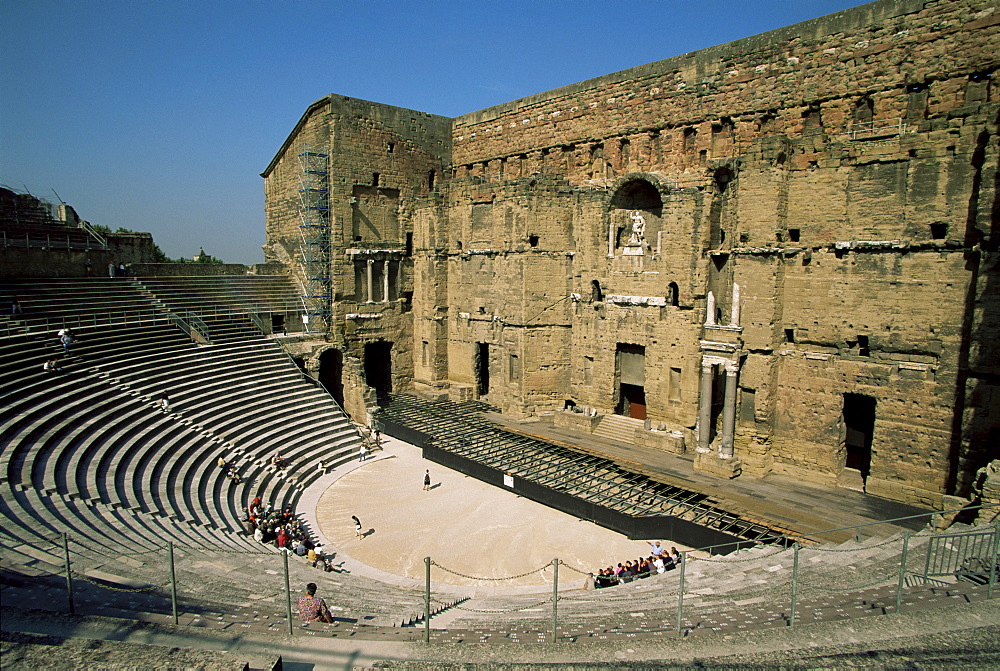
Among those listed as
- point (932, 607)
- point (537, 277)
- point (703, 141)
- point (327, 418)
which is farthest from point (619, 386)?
point (932, 607)

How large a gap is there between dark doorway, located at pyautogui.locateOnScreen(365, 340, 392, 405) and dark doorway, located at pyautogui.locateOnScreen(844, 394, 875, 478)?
753 inches

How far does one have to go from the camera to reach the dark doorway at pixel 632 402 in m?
23.5

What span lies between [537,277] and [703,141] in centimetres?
798

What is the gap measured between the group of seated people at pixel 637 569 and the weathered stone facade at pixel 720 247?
6.22 meters

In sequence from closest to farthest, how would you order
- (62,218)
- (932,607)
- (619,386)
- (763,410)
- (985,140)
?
(932,607) → (985,140) → (763,410) → (619,386) → (62,218)

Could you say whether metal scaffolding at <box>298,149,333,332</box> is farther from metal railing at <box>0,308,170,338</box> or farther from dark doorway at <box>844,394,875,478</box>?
dark doorway at <box>844,394,875,478</box>

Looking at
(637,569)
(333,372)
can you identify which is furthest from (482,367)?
(637,569)

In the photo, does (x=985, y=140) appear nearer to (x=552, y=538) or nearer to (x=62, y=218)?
(x=552, y=538)

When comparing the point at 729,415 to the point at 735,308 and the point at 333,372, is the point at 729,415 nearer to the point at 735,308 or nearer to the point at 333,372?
the point at 735,308

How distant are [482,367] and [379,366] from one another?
17.5 feet

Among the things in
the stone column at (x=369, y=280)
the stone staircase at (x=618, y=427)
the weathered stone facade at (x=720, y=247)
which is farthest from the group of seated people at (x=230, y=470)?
the stone staircase at (x=618, y=427)

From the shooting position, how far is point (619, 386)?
2344 centimetres

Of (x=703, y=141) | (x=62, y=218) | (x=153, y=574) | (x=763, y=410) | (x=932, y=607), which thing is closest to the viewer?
(x=932, y=607)

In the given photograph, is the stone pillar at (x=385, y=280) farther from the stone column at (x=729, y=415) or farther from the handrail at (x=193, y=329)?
the stone column at (x=729, y=415)
